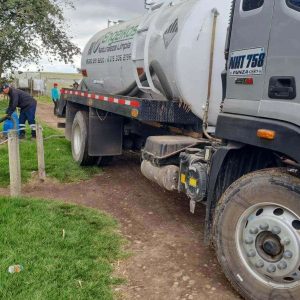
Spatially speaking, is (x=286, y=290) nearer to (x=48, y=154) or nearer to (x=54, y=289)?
(x=54, y=289)

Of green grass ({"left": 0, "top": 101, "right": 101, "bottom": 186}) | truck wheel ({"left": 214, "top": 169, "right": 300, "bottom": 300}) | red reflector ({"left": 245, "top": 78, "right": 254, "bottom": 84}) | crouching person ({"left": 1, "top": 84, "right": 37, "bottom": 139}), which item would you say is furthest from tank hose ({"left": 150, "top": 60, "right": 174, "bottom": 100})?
crouching person ({"left": 1, "top": 84, "right": 37, "bottom": 139})

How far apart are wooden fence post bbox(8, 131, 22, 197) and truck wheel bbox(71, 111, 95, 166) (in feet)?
6.76

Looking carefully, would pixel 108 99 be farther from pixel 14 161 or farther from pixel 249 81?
pixel 249 81

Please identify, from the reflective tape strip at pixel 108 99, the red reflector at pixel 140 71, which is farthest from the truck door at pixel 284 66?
the red reflector at pixel 140 71

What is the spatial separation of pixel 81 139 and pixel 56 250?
394 cm

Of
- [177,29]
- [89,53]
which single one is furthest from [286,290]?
[89,53]

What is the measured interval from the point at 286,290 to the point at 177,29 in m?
3.09

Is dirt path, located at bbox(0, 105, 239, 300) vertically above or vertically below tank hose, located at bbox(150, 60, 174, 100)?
below

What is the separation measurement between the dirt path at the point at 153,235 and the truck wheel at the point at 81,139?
471mm

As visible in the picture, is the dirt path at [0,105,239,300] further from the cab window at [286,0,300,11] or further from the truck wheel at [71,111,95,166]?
the cab window at [286,0,300,11]

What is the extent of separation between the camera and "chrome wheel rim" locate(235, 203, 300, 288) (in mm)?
3121

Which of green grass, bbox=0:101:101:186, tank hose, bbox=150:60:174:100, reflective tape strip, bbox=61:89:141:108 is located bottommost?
green grass, bbox=0:101:101:186

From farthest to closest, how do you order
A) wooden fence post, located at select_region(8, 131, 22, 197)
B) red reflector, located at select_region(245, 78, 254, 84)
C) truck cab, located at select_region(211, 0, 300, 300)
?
wooden fence post, located at select_region(8, 131, 22, 197)
red reflector, located at select_region(245, 78, 254, 84)
truck cab, located at select_region(211, 0, 300, 300)

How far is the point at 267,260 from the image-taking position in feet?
10.8
